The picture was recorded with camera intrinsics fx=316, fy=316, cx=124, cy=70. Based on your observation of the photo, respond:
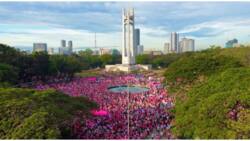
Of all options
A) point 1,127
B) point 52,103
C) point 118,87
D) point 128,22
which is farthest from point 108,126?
point 128,22

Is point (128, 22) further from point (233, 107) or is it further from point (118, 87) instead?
point (233, 107)

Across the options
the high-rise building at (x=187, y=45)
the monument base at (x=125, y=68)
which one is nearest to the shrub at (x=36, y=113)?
the monument base at (x=125, y=68)

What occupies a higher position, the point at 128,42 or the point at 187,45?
the point at 187,45

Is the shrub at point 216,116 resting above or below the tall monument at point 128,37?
below

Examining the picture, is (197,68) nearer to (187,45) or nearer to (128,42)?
(128,42)

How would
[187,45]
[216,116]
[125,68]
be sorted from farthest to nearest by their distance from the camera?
1. [187,45]
2. [125,68]
3. [216,116]

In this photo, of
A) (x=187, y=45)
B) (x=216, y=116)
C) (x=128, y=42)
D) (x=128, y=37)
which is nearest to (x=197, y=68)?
(x=216, y=116)

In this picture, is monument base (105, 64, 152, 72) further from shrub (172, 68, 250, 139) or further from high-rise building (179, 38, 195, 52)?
high-rise building (179, 38, 195, 52)

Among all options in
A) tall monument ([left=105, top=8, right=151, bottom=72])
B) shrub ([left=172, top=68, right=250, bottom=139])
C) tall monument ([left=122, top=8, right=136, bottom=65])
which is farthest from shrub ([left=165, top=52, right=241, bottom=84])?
tall monument ([left=122, top=8, right=136, bottom=65])

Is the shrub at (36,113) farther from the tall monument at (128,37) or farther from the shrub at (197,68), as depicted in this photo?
the tall monument at (128,37)
